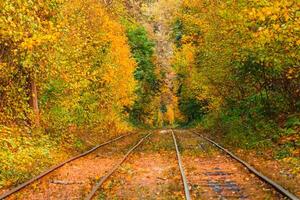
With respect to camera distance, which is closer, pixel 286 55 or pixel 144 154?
pixel 286 55

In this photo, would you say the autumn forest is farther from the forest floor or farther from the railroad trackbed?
the railroad trackbed

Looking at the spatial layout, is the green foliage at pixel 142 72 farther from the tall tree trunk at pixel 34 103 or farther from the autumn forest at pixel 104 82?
the tall tree trunk at pixel 34 103

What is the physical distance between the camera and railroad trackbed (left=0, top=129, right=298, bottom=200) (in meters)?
10.9

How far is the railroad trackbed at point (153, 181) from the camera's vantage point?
10.9 m

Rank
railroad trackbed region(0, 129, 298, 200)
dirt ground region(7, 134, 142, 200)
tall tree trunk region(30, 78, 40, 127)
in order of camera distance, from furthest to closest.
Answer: tall tree trunk region(30, 78, 40, 127), dirt ground region(7, 134, 142, 200), railroad trackbed region(0, 129, 298, 200)

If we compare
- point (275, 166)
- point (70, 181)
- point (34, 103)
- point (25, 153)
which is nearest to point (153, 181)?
point (70, 181)

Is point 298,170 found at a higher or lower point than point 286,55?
lower

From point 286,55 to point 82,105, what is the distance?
44.6ft

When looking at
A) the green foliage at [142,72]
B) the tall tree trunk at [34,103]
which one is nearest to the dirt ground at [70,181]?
the tall tree trunk at [34,103]

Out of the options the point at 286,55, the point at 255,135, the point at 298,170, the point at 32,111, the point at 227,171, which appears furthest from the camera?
the point at 255,135

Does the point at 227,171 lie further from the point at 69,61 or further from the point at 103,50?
the point at 103,50

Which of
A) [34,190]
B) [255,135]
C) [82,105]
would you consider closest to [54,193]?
[34,190]

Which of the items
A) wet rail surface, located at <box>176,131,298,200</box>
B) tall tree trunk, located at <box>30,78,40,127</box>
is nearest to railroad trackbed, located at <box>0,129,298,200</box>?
wet rail surface, located at <box>176,131,298,200</box>

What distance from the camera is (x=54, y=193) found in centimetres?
1145
